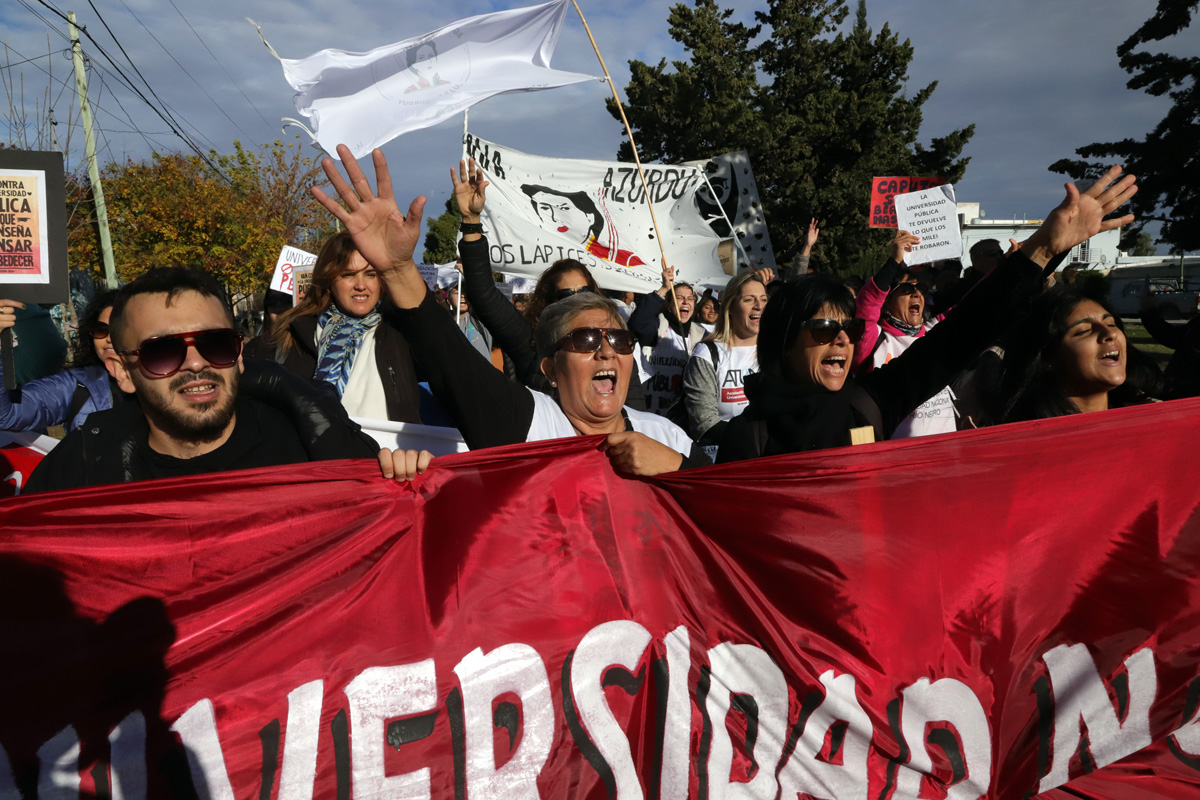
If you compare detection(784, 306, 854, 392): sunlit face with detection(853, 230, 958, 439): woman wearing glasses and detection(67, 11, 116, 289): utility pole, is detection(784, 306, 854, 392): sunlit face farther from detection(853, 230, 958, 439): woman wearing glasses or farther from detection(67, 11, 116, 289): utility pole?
detection(67, 11, 116, 289): utility pole

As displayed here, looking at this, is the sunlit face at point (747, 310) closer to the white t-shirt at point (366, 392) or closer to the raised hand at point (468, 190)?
the raised hand at point (468, 190)

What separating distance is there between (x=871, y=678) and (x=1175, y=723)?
3.34 ft

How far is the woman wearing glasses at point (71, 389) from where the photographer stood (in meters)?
3.54

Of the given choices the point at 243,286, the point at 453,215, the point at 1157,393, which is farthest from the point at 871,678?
the point at 453,215

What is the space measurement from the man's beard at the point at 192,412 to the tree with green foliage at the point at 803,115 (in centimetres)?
2403

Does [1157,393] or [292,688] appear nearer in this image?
[292,688]

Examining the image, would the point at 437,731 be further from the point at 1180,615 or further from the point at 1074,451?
the point at 1180,615

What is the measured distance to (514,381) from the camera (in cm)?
256

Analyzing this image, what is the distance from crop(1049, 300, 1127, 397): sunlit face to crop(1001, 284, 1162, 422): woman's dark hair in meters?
0.02

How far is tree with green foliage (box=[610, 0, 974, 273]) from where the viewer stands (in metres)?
25.2

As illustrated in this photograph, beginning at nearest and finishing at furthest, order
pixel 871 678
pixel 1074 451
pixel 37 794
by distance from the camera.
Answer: pixel 37 794 < pixel 871 678 < pixel 1074 451

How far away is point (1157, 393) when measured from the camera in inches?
133

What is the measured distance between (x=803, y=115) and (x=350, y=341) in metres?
24.8

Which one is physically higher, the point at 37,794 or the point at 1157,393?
the point at 1157,393
